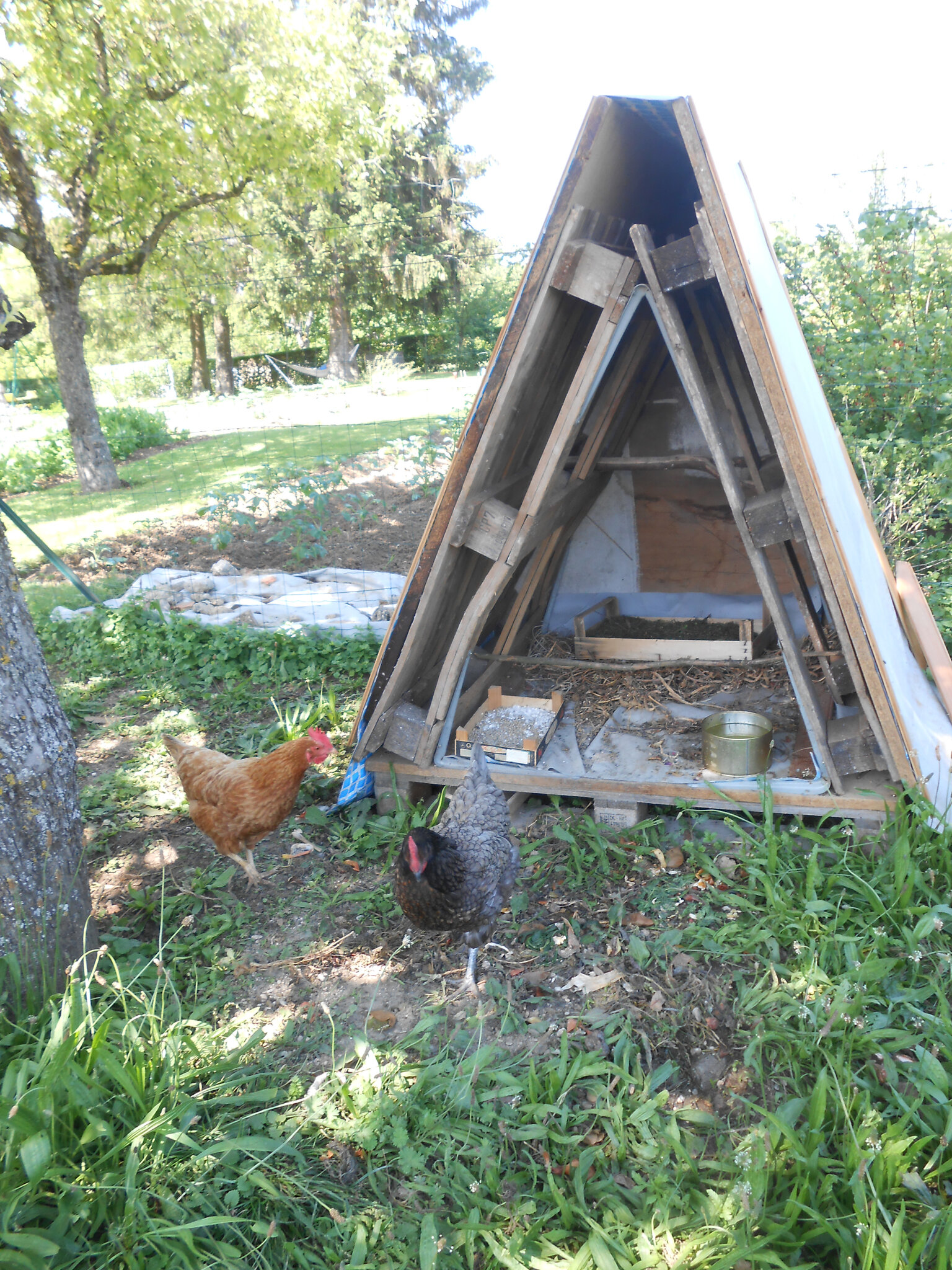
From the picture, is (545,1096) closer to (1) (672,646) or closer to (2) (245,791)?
(2) (245,791)

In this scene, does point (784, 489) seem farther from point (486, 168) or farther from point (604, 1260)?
point (486, 168)

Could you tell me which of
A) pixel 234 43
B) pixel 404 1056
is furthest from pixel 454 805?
pixel 234 43

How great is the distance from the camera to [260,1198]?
180 centimetres

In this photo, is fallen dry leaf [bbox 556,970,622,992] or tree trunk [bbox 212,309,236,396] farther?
tree trunk [bbox 212,309,236,396]

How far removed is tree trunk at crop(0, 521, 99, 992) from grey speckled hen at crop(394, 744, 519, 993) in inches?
42.9

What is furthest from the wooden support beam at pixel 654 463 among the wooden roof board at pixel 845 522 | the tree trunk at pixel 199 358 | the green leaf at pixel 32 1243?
the tree trunk at pixel 199 358

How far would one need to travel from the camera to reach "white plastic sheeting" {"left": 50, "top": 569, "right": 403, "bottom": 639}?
5.57 m

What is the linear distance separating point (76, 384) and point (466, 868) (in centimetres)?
870

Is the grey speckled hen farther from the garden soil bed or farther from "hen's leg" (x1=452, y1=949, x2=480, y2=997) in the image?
the garden soil bed

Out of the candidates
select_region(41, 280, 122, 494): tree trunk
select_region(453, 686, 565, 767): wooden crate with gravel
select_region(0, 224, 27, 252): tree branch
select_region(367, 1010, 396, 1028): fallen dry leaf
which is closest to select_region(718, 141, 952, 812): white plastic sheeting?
select_region(453, 686, 565, 767): wooden crate with gravel

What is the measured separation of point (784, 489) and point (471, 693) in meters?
1.88

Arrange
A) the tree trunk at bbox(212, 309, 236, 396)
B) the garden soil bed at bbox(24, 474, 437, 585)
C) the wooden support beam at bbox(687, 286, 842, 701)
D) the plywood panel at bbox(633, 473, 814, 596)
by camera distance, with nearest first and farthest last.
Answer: the wooden support beam at bbox(687, 286, 842, 701) < the plywood panel at bbox(633, 473, 814, 596) < the garden soil bed at bbox(24, 474, 437, 585) < the tree trunk at bbox(212, 309, 236, 396)

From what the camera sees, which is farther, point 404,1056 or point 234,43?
point 234,43

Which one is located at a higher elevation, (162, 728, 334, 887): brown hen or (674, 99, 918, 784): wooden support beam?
(674, 99, 918, 784): wooden support beam
